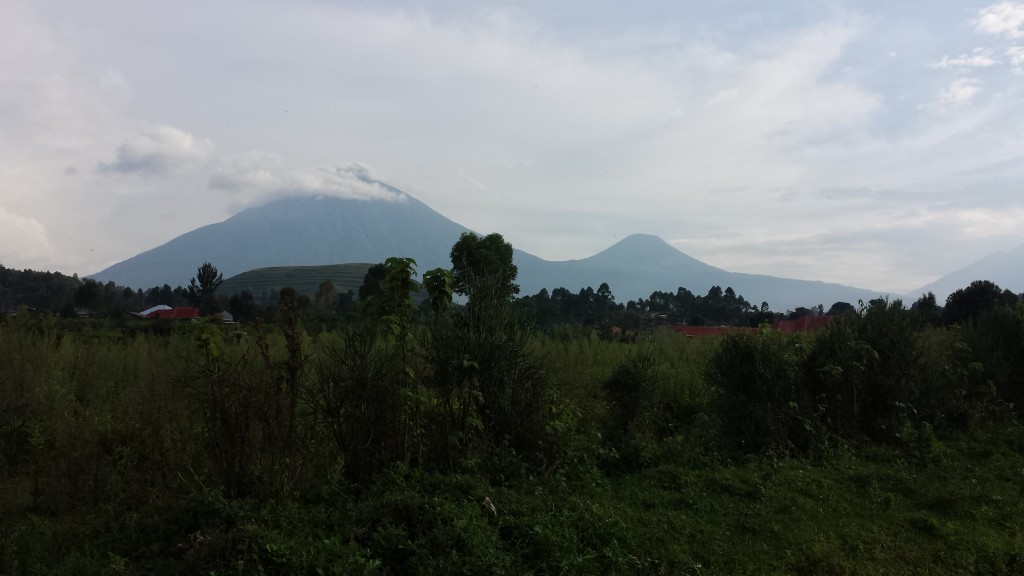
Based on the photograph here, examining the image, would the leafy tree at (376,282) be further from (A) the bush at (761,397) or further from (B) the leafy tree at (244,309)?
(A) the bush at (761,397)

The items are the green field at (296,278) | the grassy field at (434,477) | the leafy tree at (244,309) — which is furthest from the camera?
the green field at (296,278)

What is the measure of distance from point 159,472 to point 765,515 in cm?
517

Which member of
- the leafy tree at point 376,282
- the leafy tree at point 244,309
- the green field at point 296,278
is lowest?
the leafy tree at point 244,309

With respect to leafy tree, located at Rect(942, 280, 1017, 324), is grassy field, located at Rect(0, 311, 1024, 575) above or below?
below

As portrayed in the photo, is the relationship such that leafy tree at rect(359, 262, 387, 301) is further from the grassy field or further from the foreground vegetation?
the grassy field

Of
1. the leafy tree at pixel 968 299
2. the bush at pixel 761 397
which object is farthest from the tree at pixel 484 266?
the leafy tree at pixel 968 299

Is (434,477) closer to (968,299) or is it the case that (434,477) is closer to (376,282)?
(376,282)

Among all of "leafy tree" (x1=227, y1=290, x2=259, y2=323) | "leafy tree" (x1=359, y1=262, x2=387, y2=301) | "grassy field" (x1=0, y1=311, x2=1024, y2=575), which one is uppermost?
"leafy tree" (x1=359, y1=262, x2=387, y2=301)

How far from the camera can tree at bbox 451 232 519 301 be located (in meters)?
6.33

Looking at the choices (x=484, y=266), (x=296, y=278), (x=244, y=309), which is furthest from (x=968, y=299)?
(x=296, y=278)

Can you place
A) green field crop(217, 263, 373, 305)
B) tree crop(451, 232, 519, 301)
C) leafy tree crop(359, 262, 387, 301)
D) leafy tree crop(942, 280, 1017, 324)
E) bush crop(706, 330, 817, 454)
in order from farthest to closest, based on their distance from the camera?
green field crop(217, 263, 373, 305), leafy tree crop(942, 280, 1017, 324), bush crop(706, 330, 817, 454), tree crop(451, 232, 519, 301), leafy tree crop(359, 262, 387, 301)

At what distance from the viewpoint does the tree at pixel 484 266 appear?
249 inches

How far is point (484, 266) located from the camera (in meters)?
6.83

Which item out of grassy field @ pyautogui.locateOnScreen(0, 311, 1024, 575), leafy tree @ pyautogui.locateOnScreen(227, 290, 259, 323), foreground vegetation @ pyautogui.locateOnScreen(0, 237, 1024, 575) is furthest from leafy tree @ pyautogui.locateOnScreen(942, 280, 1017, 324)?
leafy tree @ pyautogui.locateOnScreen(227, 290, 259, 323)
